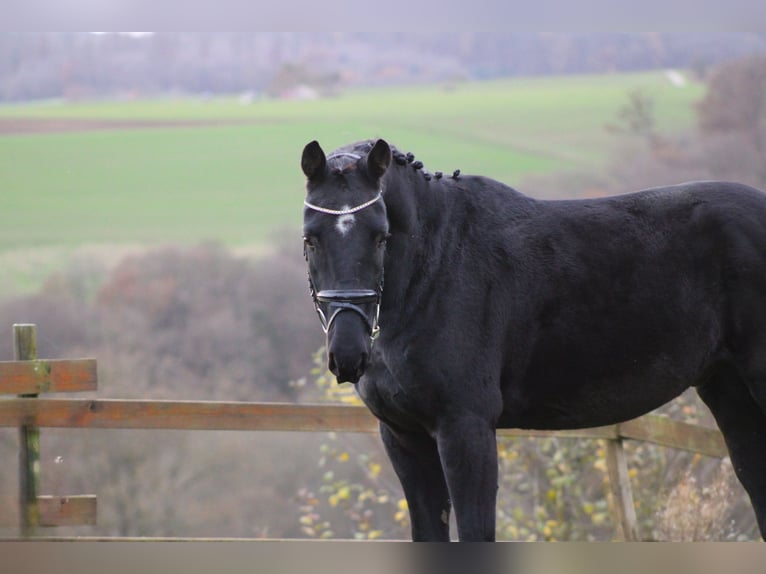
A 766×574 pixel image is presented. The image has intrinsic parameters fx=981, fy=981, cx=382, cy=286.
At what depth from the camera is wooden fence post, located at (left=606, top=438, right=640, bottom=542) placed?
4.81 m

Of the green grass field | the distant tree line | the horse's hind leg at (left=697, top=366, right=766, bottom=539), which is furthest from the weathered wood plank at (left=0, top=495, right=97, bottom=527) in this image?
the distant tree line

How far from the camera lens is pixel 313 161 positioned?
2695 mm

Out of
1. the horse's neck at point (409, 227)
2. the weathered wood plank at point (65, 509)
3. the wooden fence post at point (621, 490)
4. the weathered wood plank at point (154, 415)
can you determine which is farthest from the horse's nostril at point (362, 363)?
the weathered wood plank at point (65, 509)

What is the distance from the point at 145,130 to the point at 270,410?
347 inches

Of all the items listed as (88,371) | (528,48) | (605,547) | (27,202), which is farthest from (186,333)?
(605,547)

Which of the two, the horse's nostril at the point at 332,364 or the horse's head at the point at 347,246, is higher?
the horse's head at the point at 347,246

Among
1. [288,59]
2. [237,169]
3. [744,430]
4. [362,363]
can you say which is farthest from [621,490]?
[288,59]

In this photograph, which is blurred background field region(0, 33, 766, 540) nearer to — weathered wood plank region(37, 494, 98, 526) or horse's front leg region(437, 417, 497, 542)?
weathered wood plank region(37, 494, 98, 526)

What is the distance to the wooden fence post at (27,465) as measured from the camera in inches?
192

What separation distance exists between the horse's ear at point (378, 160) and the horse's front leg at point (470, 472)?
729 mm

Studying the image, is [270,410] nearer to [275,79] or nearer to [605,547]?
[605,547]

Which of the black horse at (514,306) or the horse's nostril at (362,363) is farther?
the black horse at (514,306)

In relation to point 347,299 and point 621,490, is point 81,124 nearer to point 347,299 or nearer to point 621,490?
point 621,490

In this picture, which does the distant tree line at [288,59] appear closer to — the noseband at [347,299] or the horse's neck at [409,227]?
the horse's neck at [409,227]
